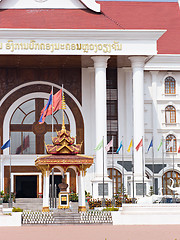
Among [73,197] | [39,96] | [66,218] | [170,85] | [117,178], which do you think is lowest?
[66,218]

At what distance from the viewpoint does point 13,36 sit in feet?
161

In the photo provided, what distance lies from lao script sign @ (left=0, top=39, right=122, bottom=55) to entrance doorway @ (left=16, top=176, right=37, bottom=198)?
39.0 ft

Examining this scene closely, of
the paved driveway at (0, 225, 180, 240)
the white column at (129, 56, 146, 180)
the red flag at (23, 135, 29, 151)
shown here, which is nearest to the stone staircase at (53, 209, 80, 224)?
the paved driveway at (0, 225, 180, 240)

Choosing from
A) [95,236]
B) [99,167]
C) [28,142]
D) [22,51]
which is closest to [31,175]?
[28,142]

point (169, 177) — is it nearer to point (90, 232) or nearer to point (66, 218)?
point (66, 218)

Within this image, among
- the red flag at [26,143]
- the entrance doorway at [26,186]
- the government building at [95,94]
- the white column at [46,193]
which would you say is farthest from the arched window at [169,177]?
the white column at [46,193]

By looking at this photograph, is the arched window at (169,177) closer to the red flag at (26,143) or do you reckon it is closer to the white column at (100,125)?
the white column at (100,125)

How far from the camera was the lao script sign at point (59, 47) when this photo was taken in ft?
162

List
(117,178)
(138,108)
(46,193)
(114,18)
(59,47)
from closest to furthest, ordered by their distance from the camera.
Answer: (46,193) < (59,47) < (138,108) < (117,178) < (114,18)

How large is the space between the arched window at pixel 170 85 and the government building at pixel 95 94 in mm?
87

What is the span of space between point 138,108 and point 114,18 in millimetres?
11610

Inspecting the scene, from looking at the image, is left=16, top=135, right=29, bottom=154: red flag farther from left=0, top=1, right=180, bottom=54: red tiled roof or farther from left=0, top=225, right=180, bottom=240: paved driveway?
left=0, top=225, right=180, bottom=240: paved driveway

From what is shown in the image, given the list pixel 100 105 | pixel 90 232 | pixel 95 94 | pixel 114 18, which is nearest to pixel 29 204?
pixel 100 105

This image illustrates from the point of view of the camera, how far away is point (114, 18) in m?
58.7
